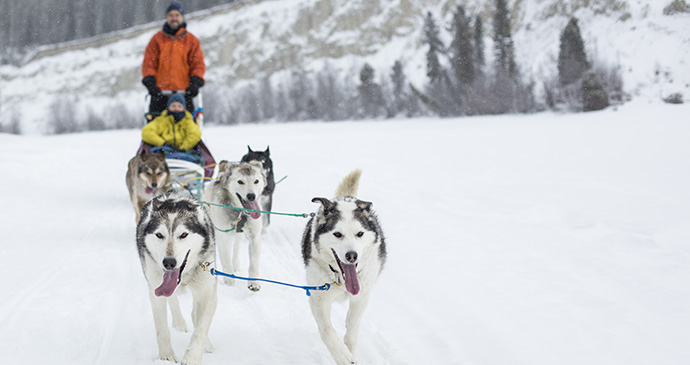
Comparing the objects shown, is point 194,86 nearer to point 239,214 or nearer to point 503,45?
point 239,214

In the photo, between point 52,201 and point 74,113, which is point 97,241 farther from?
point 74,113

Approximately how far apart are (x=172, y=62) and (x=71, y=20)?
5008 centimetres

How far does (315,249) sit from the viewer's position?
2689 millimetres

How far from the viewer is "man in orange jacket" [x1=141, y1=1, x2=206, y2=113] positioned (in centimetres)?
621

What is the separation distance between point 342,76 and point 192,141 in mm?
28612

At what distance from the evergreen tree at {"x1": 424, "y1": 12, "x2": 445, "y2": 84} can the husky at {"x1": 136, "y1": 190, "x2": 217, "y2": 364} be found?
23244mm

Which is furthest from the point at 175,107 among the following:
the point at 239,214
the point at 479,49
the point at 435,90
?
the point at 479,49

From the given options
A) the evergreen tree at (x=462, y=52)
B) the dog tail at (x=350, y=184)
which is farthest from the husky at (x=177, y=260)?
the evergreen tree at (x=462, y=52)

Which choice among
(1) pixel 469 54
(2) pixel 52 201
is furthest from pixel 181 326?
(1) pixel 469 54

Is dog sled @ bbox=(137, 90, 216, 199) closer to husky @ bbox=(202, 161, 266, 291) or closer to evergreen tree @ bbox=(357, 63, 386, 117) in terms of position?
husky @ bbox=(202, 161, 266, 291)

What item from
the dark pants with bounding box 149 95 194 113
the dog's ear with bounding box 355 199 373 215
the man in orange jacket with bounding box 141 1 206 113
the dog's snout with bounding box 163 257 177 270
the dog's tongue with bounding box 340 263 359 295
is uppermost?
the man in orange jacket with bounding box 141 1 206 113

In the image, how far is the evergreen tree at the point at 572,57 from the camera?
693 inches

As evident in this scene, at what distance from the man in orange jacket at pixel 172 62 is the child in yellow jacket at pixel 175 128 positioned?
0.38 m

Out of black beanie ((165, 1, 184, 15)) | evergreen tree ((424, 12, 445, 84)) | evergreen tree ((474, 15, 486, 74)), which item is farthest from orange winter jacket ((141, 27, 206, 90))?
evergreen tree ((424, 12, 445, 84))
